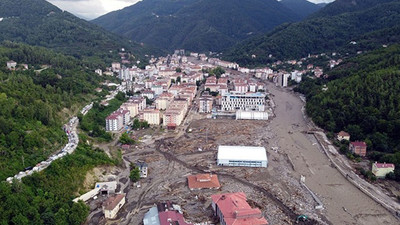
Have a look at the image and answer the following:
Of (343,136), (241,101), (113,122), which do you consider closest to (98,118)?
(113,122)

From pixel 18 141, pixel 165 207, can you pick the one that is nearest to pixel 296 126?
pixel 165 207

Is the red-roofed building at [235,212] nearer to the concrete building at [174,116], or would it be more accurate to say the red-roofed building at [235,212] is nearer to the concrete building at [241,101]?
the concrete building at [174,116]

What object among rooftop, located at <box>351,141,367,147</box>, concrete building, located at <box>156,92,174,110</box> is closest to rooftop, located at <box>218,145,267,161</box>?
rooftop, located at <box>351,141,367,147</box>

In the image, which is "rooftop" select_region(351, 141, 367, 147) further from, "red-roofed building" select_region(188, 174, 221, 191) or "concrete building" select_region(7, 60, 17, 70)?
"concrete building" select_region(7, 60, 17, 70)

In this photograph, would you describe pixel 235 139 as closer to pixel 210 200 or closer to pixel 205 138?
pixel 205 138

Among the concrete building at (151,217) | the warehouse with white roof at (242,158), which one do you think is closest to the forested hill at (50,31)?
the warehouse with white roof at (242,158)

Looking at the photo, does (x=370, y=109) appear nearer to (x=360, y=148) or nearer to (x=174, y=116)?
(x=360, y=148)
